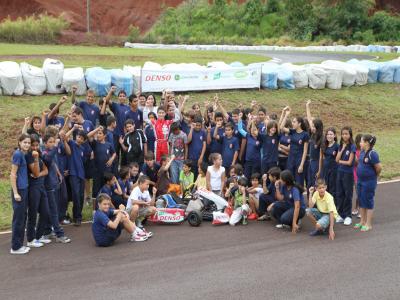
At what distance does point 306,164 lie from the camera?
1186cm

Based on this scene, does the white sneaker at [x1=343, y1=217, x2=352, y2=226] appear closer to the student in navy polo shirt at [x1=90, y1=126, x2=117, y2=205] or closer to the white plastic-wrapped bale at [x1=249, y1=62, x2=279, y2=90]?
the student in navy polo shirt at [x1=90, y1=126, x2=117, y2=205]

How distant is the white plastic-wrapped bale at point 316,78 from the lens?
22.9 meters

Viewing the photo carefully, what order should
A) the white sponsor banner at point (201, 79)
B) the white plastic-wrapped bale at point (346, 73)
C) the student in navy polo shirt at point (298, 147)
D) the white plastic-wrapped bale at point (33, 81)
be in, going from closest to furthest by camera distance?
1. the student in navy polo shirt at point (298, 147)
2. the white plastic-wrapped bale at point (33, 81)
3. the white sponsor banner at point (201, 79)
4. the white plastic-wrapped bale at point (346, 73)

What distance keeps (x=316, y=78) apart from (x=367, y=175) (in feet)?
43.4

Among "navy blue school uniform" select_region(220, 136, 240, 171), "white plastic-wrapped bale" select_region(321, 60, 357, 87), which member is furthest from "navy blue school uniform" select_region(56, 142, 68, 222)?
"white plastic-wrapped bale" select_region(321, 60, 357, 87)

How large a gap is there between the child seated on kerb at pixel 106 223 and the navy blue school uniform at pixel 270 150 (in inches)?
142

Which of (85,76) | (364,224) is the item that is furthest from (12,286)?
(85,76)

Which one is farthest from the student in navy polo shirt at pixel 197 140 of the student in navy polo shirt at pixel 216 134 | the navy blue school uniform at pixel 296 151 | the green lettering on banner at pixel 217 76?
the green lettering on banner at pixel 217 76

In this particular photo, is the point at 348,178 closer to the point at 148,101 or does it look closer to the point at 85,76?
the point at 148,101

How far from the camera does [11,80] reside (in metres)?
17.9

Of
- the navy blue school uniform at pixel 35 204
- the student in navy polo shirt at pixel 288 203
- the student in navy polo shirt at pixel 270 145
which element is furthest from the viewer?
the student in navy polo shirt at pixel 270 145

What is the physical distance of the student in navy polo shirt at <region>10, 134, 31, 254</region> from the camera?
8.87 m

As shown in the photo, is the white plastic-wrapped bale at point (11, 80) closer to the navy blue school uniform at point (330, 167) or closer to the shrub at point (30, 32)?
the navy blue school uniform at point (330, 167)

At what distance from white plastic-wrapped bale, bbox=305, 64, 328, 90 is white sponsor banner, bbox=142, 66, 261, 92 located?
2.26 meters
